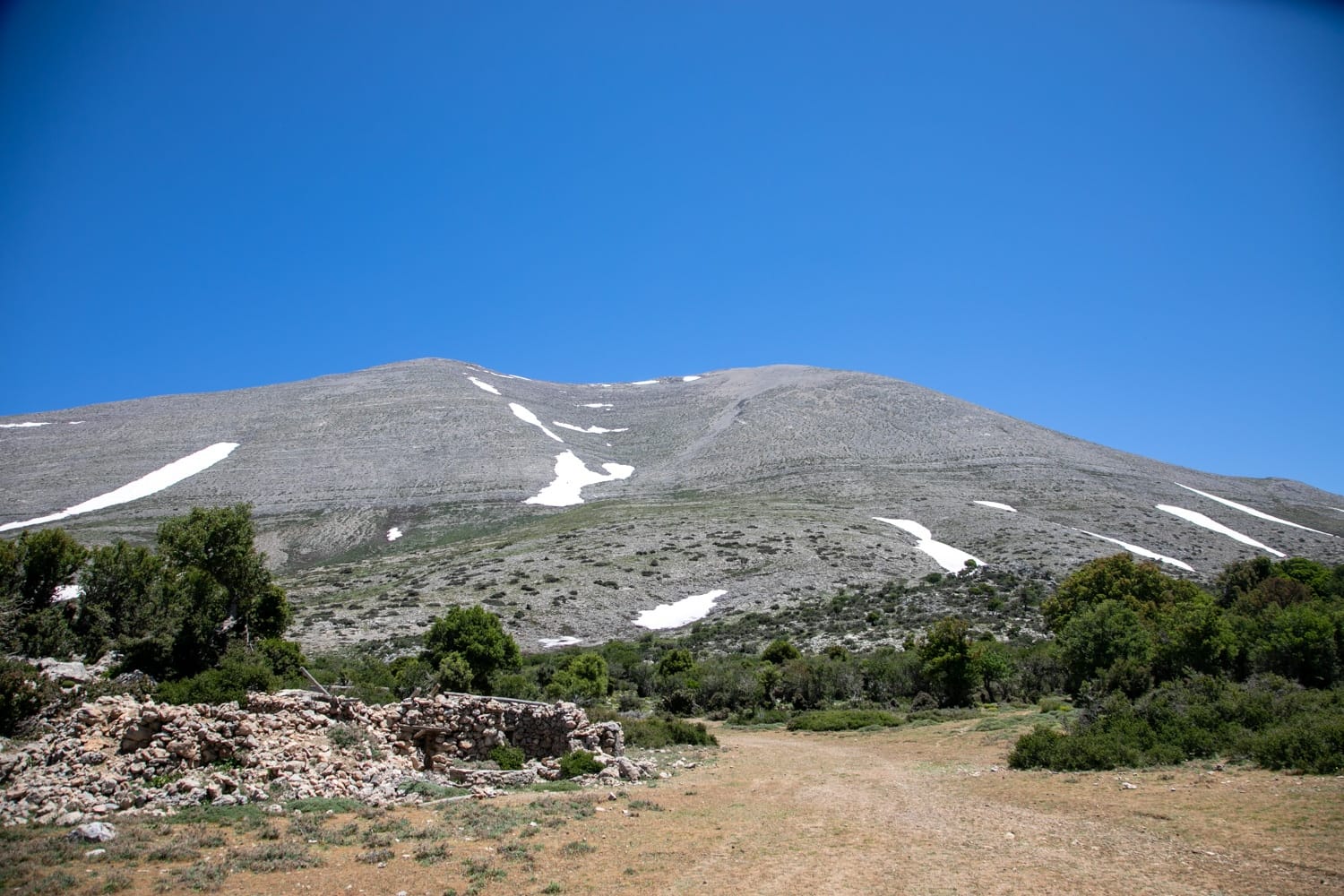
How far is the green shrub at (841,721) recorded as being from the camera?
21703 millimetres

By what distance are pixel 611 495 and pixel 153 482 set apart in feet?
153

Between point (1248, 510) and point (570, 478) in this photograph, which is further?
point (570, 478)

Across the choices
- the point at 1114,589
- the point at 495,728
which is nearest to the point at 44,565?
the point at 495,728

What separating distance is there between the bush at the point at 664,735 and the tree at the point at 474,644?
22.3ft

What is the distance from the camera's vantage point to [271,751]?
39.0 feet

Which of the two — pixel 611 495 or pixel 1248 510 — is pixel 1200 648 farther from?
pixel 1248 510

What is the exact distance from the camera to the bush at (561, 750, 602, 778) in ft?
46.3

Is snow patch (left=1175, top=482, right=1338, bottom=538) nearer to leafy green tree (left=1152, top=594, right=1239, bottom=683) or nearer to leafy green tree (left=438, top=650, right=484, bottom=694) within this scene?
leafy green tree (left=1152, top=594, right=1239, bottom=683)

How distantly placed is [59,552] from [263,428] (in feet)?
258

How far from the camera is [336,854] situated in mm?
8648

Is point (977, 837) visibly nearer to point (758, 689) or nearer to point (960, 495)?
point (758, 689)

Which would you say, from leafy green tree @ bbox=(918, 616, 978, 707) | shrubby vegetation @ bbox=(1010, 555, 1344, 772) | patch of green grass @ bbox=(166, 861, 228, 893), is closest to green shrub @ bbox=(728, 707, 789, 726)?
leafy green tree @ bbox=(918, 616, 978, 707)

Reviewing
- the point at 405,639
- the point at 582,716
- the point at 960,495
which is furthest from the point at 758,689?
the point at 960,495

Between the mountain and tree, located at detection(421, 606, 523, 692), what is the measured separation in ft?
38.7
